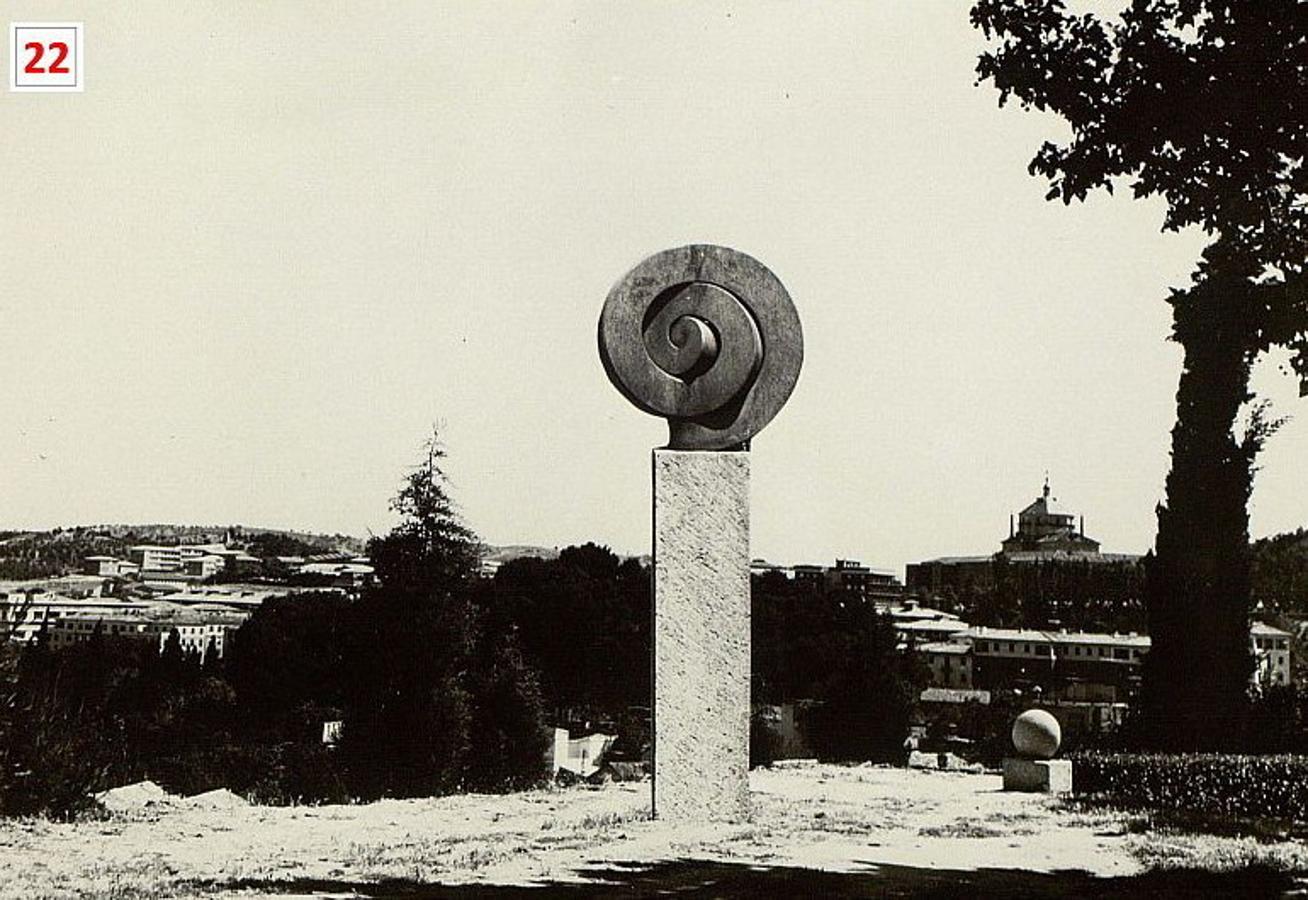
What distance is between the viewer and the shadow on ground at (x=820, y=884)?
246 inches

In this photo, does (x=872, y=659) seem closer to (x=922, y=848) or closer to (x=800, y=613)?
(x=800, y=613)

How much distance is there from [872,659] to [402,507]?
726cm

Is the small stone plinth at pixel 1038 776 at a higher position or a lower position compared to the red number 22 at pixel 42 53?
lower

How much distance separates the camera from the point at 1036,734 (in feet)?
39.8

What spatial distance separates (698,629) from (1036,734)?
5.64 metres

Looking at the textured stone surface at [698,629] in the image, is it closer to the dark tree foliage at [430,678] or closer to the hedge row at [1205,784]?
the hedge row at [1205,784]

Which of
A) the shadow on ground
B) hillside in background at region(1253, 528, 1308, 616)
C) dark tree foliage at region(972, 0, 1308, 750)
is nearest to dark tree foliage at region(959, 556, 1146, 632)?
hillside in background at region(1253, 528, 1308, 616)

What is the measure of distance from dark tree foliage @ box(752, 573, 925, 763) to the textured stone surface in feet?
28.4

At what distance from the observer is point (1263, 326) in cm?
757

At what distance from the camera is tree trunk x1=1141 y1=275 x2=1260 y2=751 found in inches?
591

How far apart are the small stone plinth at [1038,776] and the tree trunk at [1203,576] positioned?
3.52m

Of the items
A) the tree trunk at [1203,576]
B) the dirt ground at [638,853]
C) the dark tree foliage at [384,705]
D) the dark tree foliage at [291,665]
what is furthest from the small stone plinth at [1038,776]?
the dark tree foliage at [291,665]

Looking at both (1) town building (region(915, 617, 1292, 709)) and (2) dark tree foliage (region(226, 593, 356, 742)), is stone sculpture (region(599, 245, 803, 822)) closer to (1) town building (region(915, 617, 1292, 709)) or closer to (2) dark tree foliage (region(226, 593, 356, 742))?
(2) dark tree foliage (region(226, 593, 356, 742))

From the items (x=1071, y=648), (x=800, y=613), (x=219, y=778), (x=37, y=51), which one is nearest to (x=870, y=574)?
(x=800, y=613)
